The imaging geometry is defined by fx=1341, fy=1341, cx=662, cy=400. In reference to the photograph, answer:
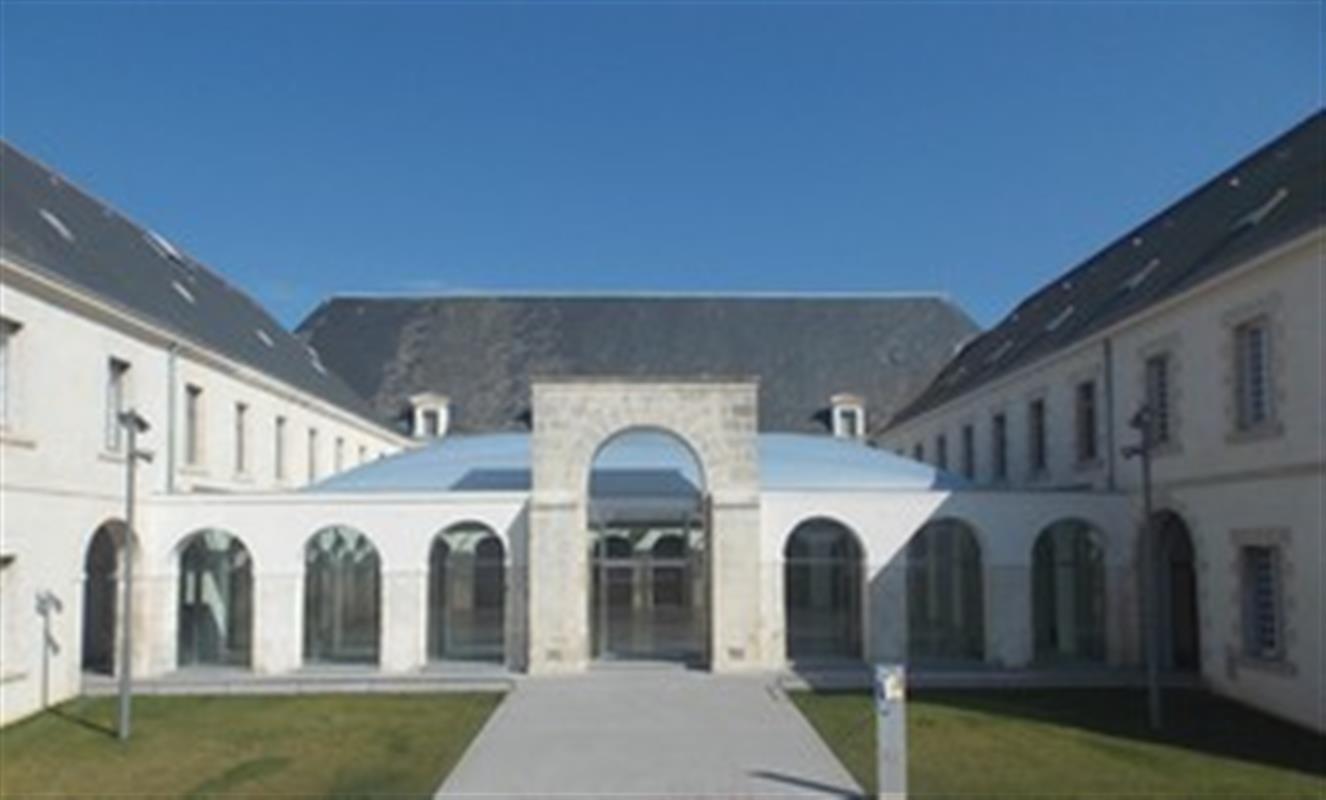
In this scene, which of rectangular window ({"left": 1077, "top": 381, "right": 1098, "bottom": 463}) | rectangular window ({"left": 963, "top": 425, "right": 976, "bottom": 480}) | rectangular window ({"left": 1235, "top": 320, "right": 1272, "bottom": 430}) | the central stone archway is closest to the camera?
rectangular window ({"left": 1235, "top": 320, "right": 1272, "bottom": 430})

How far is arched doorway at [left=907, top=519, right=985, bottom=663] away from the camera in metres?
24.2

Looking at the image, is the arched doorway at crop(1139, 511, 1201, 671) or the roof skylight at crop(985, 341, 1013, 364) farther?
the roof skylight at crop(985, 341, 1013, 364)

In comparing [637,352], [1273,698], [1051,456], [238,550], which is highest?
[637,352]

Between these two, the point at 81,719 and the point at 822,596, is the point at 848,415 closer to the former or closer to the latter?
the point at 822,596

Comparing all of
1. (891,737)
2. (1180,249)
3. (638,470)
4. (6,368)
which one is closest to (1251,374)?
(1180,249)

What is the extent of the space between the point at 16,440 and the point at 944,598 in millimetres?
15586

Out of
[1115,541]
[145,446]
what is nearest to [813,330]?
[1115,541]

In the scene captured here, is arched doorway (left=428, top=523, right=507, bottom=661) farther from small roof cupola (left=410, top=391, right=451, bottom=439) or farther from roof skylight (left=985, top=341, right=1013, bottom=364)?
small roof cupola (left=410, top=391, right=451, bottom=439)

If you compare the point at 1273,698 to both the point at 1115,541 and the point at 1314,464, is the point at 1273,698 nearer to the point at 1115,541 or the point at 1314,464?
the point at 1314,464

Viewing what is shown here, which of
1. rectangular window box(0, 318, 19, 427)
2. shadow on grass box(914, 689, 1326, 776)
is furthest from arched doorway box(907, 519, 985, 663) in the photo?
rectangular window box(0, 318, 19, 427)

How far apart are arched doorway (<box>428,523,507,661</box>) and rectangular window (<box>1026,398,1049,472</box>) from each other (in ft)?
36.2

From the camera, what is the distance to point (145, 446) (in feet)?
73.6

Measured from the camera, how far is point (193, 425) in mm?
24750

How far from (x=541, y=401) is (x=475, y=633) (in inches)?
180
